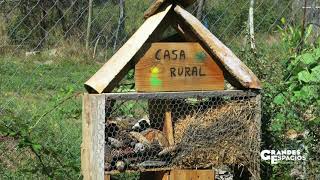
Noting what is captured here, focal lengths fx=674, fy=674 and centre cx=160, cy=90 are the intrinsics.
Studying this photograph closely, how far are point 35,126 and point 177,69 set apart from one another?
4.31 ft

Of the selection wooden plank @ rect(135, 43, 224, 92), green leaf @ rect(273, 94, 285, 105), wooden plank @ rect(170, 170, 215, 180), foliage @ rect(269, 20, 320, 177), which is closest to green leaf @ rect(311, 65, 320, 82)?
foliage @ rect(269, 20, 320, 177)

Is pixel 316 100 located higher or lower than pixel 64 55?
lower

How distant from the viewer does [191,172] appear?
379 cm

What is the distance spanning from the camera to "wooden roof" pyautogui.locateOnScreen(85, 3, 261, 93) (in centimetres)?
362

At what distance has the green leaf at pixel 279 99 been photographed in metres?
4.50

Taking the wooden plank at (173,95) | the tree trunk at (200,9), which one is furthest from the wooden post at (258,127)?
the tree trunk at (200,9)

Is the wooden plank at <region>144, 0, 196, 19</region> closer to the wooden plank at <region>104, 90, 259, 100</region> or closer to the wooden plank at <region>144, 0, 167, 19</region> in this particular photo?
the wooden plank at <region>144, 0, 167, 19</region>

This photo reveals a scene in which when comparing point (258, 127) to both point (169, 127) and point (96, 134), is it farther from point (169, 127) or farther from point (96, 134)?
point (96, 134)

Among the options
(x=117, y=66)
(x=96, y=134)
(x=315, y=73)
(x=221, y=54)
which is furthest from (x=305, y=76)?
(x=96, y=134)

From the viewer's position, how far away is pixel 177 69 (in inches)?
147

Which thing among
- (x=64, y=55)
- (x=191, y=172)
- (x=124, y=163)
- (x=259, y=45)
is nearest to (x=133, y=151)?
(x=124, y=163)

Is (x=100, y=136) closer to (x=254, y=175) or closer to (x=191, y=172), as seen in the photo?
(x=191, y=172)

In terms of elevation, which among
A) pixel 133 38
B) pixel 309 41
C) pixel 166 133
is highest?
pixel 309 41

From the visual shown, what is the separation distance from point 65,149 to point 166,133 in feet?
3.65
